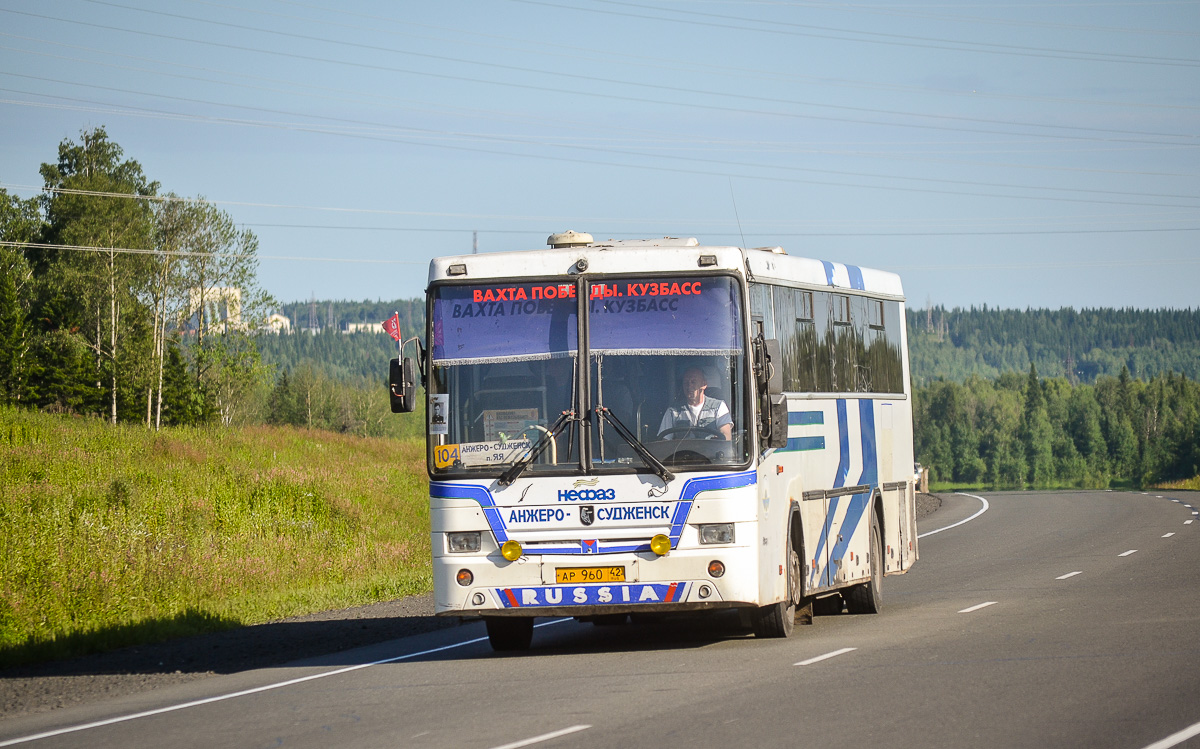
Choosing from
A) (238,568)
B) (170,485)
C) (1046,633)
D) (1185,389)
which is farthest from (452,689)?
(1185,389)

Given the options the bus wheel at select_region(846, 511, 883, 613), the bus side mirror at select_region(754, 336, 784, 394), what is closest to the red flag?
the bus wheel at select_region(846, 511, 883, 613)

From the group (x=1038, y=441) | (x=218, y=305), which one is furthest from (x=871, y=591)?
(x=1038, y=441)

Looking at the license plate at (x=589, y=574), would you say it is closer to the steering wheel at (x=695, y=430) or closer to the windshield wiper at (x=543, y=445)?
the windshield wiper at (x=543, y=445)

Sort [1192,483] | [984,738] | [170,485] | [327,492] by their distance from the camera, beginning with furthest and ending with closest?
[1192,483] → [327,492] → [170,485] → [984,738]

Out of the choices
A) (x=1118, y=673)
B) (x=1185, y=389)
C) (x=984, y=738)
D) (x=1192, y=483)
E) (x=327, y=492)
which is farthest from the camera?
(x=1185, y=389)

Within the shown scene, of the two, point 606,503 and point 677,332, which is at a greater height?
point 677,332

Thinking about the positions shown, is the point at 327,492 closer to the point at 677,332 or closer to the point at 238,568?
the point at 238,568

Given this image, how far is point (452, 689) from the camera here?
1128 cm

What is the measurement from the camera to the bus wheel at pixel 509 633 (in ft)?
45.8

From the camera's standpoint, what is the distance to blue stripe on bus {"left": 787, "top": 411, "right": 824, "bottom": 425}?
14.1 meters

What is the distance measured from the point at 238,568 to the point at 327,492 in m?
12.7

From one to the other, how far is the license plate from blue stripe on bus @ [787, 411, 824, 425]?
2372 mm

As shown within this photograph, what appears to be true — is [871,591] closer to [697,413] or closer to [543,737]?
[697,413]

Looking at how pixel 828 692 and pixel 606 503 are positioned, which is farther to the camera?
pixel 606 503
